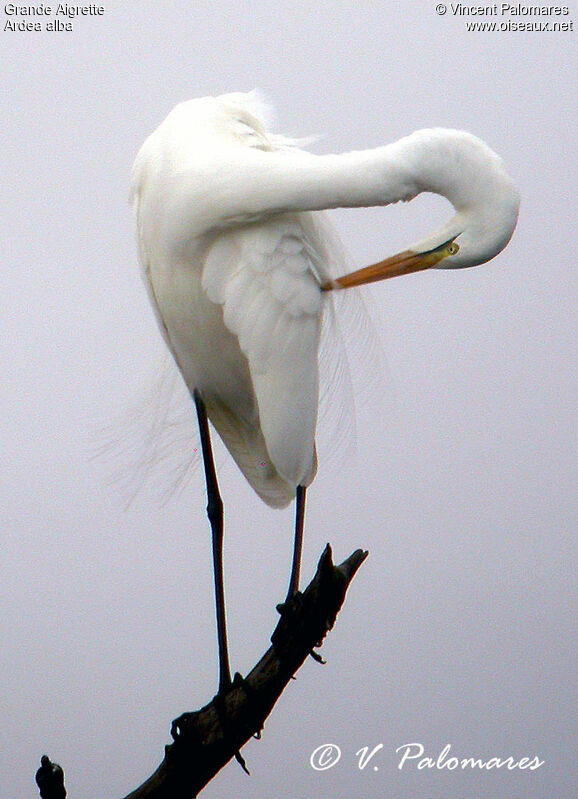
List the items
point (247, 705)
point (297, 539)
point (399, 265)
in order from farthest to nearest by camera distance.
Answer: point (297, 539) → point (247, 705) → point (399, 265)

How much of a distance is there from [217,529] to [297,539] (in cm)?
17

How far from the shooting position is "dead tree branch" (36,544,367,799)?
1.96m

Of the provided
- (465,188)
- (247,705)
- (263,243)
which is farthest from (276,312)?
(247,705)

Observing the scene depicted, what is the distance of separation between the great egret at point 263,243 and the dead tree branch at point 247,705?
0.13 m

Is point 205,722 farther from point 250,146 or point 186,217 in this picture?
point 250,146

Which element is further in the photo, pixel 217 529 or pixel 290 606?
pixel 217 529

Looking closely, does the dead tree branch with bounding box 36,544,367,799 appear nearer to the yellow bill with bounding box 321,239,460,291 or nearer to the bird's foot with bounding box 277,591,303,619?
the bird's foot with bounding box 277,591,303,619

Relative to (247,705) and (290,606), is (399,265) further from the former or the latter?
(247,705)

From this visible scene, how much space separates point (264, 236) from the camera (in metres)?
1.92

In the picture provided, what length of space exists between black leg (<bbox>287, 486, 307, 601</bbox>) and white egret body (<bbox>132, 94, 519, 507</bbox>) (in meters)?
0.03

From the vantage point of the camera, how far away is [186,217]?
1.94 meters

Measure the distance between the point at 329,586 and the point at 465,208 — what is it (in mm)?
620

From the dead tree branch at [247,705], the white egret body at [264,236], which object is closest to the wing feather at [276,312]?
the white egret body at [264,236]

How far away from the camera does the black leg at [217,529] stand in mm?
2209
